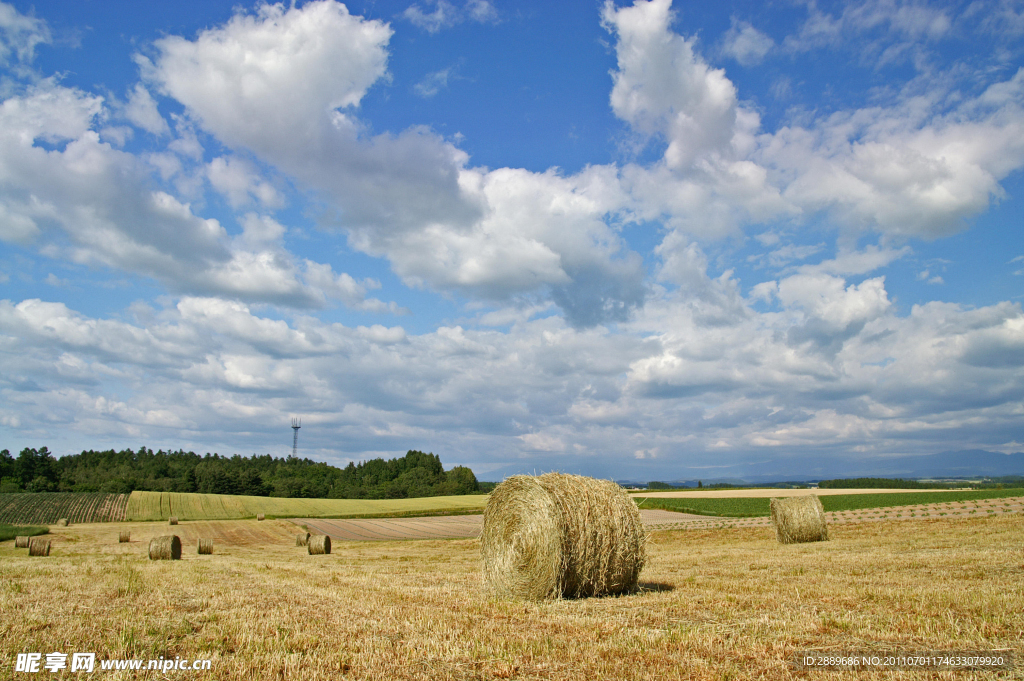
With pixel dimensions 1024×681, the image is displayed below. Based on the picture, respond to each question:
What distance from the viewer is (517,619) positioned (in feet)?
24.4

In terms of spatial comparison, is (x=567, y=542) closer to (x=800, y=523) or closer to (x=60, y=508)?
(x=800, y=523)

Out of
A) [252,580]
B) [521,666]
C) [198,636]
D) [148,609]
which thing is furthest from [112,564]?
[521,666]

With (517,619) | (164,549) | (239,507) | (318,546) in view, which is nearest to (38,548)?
(164,549)

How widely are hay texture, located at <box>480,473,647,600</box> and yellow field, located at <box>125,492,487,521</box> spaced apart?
47.8m

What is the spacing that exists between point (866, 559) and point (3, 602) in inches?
635

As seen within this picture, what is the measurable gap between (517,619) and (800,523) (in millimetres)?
16669

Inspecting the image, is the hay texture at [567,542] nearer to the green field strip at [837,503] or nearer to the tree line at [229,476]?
the green field strip at [837,503]

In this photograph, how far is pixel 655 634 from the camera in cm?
608

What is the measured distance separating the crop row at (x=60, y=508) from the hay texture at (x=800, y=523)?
4974cm

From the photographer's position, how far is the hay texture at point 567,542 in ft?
30.7

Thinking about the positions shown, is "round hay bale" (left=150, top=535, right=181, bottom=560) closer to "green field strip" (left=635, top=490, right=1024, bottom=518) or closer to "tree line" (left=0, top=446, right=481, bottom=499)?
"green field strip" (left=635, top=490, right=1024, bottom=518)

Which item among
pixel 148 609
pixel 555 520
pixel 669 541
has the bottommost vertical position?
pixel 669 541

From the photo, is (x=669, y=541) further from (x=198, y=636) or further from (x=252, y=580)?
(x=198, y=636)

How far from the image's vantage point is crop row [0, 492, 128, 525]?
4612 centimetres
